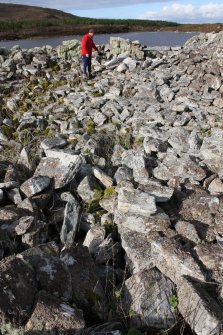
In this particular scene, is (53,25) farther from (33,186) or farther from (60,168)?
(33,186)

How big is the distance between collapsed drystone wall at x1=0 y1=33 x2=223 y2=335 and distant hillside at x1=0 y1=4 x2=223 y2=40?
31.4m

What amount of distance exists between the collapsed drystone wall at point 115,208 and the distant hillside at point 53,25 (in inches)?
1237

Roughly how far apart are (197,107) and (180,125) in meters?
1.40

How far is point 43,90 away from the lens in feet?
52.2

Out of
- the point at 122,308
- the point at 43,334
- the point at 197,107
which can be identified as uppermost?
the point at 197,107

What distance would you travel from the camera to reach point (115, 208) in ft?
23.8

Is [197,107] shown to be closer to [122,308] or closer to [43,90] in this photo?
[43,90]

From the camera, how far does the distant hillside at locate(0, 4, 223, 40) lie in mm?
65938

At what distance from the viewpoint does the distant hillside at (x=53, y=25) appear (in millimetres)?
65938

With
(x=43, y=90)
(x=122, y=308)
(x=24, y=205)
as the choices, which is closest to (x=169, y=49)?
(x=43, y=90)

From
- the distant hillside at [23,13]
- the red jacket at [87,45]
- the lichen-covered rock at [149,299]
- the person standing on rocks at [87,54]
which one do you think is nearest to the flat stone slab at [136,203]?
the lichen-covered rock at [149,299]

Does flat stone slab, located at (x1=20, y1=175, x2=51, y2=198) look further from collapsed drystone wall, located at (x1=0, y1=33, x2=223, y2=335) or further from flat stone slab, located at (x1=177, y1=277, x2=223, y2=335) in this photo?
flat stone slab, located at (x1=177, y1=277, x2=223, y2=335)

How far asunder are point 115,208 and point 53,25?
258 feet

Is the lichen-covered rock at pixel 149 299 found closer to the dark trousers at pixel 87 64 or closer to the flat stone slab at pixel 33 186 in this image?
the flat stone slab at pixel 33 186
